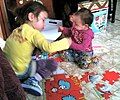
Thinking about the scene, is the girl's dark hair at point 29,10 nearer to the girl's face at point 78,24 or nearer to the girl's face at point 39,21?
the girl's face at point 39,21

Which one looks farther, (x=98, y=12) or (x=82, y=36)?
(x=98, y=12)

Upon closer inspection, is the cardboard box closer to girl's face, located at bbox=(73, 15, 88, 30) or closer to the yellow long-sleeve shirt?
girl's face, located at bbox=(73, 15, 88, 30)

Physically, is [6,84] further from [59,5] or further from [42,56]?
[59,5]

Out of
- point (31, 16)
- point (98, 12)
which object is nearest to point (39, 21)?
point (31, 16)

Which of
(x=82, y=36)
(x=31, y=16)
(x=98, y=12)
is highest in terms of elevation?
(x=31, y=16)

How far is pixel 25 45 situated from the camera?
1.48 m

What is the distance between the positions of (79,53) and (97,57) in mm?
157

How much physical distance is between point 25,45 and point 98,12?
95 cm

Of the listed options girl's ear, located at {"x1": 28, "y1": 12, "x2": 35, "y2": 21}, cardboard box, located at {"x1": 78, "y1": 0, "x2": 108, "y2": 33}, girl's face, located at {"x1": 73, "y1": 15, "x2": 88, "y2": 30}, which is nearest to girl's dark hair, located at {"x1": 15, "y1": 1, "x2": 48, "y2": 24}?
girl's ear, located at {"x1": 28, "y1": 12, "x2": 35, "y2": 21}

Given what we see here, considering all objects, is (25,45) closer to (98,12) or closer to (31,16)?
(31,16)

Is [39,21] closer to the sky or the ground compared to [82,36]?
closer to the sky

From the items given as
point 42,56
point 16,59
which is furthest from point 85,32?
point 16,59

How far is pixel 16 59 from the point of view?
5.05ft

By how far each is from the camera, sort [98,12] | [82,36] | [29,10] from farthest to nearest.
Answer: [98,12], [82,36], [29,10]
